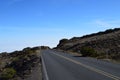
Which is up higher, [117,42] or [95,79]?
[117,42]

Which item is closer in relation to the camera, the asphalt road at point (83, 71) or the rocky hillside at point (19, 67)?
the asphalt road at point (83, 71)

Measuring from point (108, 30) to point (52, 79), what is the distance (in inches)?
3500

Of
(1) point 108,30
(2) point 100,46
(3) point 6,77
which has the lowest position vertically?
(3) point 6,77

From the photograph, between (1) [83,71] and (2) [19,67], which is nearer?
(1) [83,71]

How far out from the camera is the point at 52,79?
723 inches

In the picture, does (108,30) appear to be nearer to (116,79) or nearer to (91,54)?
(91,54)

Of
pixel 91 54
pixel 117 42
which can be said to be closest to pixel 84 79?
pixel 91 54

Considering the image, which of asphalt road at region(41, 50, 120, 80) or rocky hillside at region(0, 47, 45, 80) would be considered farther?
rocky hillside at region(0, 47, 45, 80)

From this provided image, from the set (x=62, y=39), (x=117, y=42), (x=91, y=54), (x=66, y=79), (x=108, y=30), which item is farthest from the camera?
(x=62, y=39)

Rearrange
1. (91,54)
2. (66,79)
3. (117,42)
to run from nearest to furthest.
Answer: (66,79) → (91,54) → (117,42)

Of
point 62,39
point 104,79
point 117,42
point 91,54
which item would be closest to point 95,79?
point 104,79

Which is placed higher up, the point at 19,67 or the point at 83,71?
the point at 19,67

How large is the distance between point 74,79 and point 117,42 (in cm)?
5301

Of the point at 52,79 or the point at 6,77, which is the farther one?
the point at 6,77
